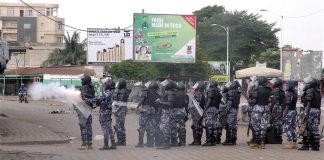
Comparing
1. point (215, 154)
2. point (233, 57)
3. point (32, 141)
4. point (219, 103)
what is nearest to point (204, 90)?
point (219, 103)

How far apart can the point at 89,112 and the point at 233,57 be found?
56103 millimetres

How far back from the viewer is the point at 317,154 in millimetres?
13211

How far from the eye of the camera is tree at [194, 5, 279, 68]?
6862cm

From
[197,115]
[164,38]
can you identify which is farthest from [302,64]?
[197,115]

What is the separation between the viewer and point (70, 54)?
68062mm

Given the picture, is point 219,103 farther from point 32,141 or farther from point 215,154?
point 32,141

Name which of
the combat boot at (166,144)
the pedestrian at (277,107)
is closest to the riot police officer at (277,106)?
the pedestrian at (277,107)

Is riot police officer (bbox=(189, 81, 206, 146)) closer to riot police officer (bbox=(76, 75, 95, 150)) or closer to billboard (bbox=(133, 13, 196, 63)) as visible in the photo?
riot police officer (bbox=(76, 75, 95, 150))

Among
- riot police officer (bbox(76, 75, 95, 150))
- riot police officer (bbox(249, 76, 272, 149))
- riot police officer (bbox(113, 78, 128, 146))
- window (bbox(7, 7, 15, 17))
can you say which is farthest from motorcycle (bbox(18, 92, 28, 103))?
window (bbox(7, 7, 15, 17))

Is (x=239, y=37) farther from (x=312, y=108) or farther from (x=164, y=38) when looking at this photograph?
(x=312, y=108)

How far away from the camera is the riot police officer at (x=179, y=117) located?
48.2 feet

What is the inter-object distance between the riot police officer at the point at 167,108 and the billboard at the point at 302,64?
77.4ft

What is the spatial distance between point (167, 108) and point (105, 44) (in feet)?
93.3

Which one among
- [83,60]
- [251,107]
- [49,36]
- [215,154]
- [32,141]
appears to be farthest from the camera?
[49,36]
